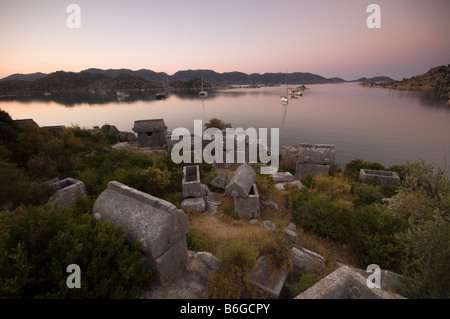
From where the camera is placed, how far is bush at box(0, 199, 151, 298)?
8.95ft

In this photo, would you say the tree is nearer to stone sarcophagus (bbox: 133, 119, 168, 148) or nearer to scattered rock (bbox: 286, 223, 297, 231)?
scattered rock (bbox: 286, 223, 297, 231)

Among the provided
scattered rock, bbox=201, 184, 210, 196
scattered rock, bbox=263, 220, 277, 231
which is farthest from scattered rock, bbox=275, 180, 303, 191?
scattered rock, bbox=201, 184, 210, 196

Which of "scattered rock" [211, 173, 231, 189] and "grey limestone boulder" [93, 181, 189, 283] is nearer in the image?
"grey limestone boulder" [93, 181, 189, 283]

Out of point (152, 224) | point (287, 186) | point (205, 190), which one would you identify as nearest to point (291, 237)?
point (152, 224)

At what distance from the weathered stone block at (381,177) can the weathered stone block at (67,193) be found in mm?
13586

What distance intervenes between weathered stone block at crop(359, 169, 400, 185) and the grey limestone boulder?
37.5ft

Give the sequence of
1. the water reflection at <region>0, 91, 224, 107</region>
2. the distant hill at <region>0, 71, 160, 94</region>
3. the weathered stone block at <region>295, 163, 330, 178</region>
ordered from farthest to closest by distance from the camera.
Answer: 1. the distant hill at <region>0, 71, 160, 94</region>
2. the water reflection at <region>0, 91, 224, 107</region>
3. the weathered stone block at <region>295, 163, 330, 178</region>

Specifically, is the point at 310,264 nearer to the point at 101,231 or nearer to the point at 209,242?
the point at 209,242

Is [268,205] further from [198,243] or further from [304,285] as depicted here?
[304,285]
